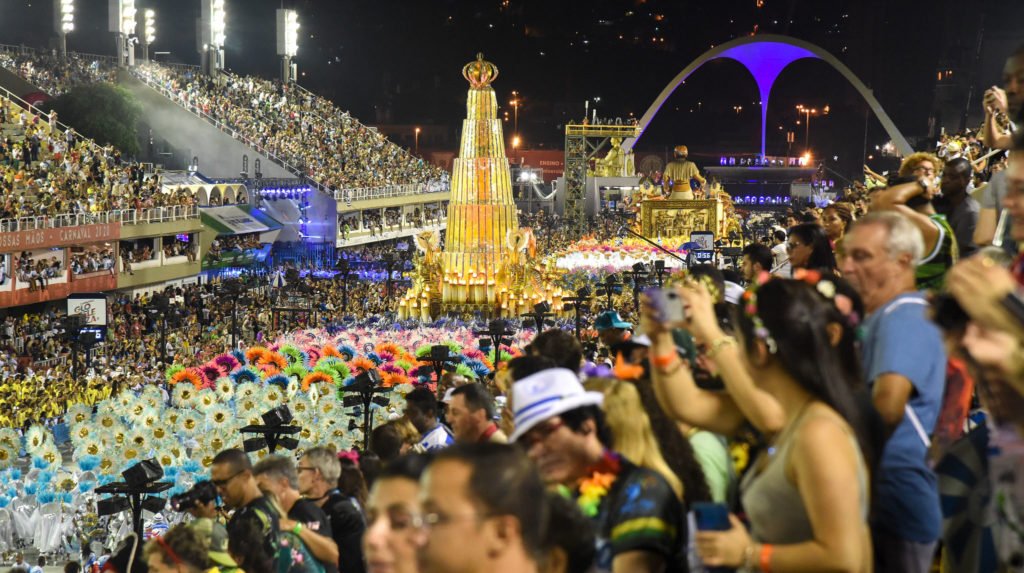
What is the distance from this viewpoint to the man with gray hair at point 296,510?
7066 millimetres

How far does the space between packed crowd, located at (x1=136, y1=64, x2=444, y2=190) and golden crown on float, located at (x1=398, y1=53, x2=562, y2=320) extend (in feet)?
97.0

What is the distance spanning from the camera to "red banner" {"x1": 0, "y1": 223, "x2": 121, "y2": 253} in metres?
35.1

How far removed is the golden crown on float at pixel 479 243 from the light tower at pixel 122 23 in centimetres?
3214

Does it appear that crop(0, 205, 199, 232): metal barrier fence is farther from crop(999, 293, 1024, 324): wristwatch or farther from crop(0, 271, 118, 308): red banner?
crop(999, 293, 1024, 324): wristwatch

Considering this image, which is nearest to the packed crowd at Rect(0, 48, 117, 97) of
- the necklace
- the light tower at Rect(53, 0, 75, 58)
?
the light tower at Rect(53, 0, 75, 58)

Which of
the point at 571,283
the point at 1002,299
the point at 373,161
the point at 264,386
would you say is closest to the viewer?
the point at 1002,299

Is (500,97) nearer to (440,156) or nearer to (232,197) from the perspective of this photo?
(440,156)

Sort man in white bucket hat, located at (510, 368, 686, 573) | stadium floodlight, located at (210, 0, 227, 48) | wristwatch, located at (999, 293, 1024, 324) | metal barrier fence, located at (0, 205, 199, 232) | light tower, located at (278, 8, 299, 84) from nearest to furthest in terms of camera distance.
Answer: wristwatch, located at (999, 293, 1024, 324) → man in white bucket hat, located at (510, 368, 686, 573) → metal barrier fence, located at (0, 205, 199, 232) → stadium floodlight, located at (210, 0, 227, 48) → light tower, located at (278, 8, 299, 84)

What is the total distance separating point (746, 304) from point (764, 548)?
35.3 inches

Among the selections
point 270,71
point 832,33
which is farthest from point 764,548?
point 832,33

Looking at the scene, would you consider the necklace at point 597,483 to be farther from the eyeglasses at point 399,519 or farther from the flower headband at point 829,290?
the flower headband at point 829,290

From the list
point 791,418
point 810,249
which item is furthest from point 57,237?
point 791,418


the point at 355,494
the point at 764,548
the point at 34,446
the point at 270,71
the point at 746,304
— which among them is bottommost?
the point at 34,446

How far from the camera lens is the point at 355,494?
27.7ft
